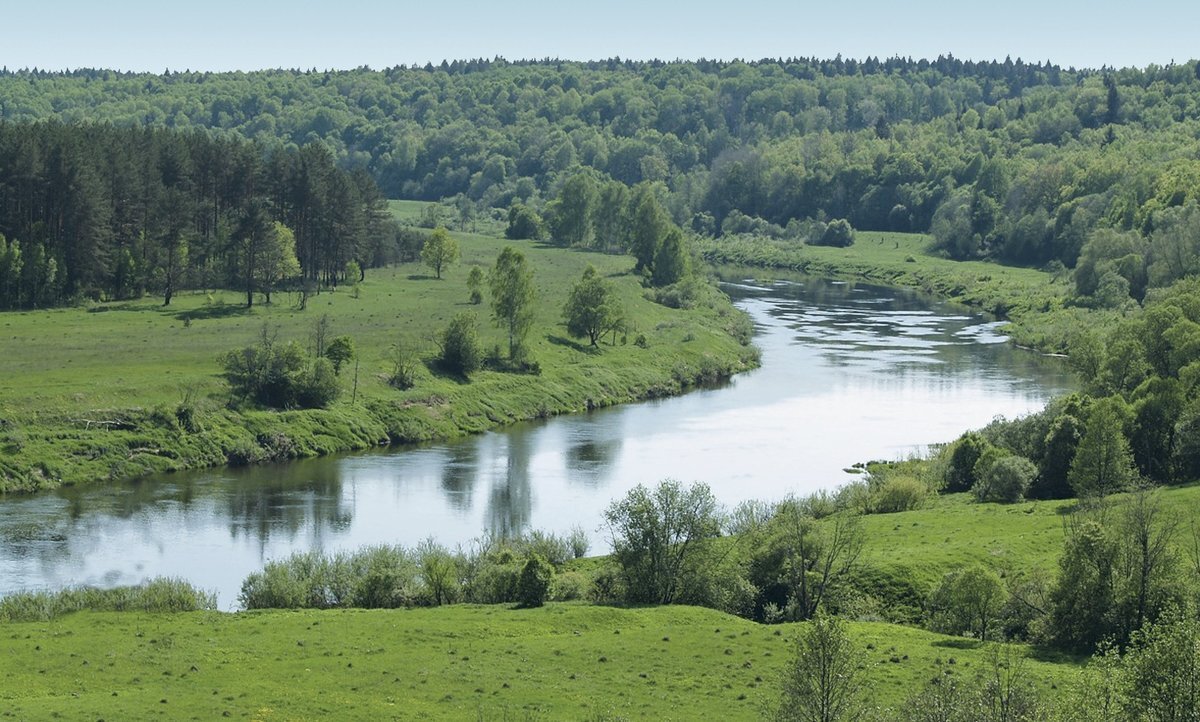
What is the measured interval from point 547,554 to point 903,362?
6321 cm

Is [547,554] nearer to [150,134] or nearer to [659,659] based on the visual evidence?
[659,659]

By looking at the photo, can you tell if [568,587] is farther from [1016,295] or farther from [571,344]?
[1016,295]

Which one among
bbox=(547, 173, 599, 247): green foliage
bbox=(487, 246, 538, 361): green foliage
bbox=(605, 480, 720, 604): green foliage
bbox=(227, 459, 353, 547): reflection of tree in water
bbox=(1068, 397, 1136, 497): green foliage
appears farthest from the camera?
bbox=(547, 173, 599, 247): green foliage

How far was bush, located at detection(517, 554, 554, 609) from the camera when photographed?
183 feet

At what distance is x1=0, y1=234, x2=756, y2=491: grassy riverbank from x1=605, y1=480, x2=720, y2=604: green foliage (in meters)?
34.3

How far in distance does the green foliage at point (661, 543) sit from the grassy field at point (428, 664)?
2.57 meters

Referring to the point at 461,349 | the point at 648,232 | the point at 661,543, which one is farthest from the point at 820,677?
the point at 648,232

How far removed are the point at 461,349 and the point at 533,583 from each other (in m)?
49.6

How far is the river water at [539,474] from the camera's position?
65.8 metres

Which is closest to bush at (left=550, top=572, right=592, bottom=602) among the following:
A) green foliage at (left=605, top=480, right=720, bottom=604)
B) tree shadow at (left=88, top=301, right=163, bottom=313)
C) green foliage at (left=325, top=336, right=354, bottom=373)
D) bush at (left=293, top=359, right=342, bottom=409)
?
green foliage at (left=605, top=480, right=720, bottom=604)

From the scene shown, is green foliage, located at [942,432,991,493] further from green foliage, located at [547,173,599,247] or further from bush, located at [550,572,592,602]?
green foliage, located at [547,173,599,247]

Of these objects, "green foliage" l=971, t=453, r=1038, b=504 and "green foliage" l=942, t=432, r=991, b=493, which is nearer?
"green foliage" l=971, t=453, r=1038, b=504

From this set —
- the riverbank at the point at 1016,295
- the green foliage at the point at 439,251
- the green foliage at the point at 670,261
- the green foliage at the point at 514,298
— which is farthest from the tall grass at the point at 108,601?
the green foliage at the point at 670,261

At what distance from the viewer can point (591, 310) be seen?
391 feet
